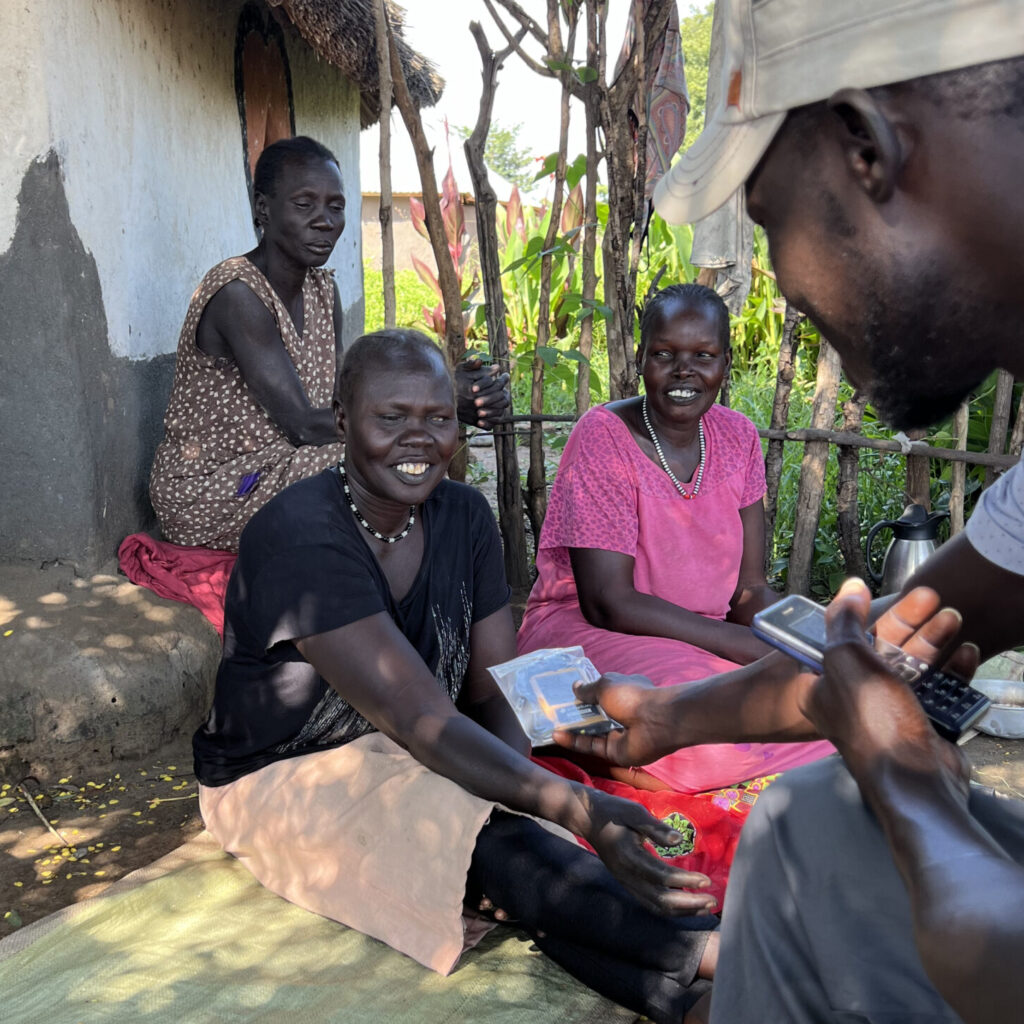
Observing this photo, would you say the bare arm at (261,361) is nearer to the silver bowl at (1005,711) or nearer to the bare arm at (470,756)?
the bare arm at (470,756)

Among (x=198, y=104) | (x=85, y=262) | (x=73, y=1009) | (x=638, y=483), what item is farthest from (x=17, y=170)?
(x=73, y=1009)

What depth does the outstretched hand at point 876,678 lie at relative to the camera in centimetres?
123

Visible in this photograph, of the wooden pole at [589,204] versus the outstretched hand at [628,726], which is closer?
the outstretched hand at [628,726]

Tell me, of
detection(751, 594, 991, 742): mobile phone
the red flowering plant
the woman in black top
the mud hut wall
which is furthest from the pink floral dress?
the red flowering plant

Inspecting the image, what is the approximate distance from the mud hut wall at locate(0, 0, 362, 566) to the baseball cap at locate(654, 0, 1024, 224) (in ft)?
8.72

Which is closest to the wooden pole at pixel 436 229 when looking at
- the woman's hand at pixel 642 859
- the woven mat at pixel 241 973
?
the woven mat at pixel 241 973

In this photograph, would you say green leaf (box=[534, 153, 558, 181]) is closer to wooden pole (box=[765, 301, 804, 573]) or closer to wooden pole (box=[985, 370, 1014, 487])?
wooden pole (box=[765, 301, 804, 573])

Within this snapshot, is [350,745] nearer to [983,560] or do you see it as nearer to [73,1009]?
[73,1009]

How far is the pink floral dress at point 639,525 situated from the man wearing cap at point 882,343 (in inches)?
70.9

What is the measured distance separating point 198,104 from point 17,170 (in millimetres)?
1617

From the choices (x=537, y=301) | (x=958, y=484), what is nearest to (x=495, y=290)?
(x=958, y=484)

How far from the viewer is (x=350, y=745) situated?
2.55 meters

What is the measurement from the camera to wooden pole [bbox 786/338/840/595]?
4.49 m

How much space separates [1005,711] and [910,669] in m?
2.67
